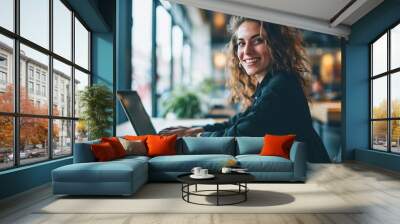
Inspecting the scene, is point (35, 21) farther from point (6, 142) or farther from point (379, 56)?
point (379, 56)

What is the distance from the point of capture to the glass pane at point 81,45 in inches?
304

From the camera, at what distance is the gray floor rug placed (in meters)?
4.14

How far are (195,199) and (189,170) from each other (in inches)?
46.2

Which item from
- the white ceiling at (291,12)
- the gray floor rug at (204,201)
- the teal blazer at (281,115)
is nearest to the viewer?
the gray floor rug at (204,201)

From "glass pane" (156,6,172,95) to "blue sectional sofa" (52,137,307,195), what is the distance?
9.98 ft

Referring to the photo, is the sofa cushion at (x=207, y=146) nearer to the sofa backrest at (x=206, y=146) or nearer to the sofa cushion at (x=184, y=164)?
the sofa backrest at (x=206, y=146)

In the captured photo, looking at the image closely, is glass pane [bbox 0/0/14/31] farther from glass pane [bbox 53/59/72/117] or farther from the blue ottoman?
the blue ottoman

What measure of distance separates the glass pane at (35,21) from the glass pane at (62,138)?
137cm

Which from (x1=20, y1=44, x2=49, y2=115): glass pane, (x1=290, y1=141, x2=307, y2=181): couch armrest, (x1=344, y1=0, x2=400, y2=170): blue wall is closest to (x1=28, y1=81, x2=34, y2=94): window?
(x1=20, y1=44, x2=49, y2=115): glass pane

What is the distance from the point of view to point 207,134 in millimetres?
9430

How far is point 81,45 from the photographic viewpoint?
805 cm

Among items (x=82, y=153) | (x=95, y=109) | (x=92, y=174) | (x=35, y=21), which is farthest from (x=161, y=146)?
(x=35, y=21)

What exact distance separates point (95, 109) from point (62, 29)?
1.57m

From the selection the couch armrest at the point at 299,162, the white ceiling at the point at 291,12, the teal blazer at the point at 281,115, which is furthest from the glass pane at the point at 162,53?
the couch armrest at the point at 299,162
